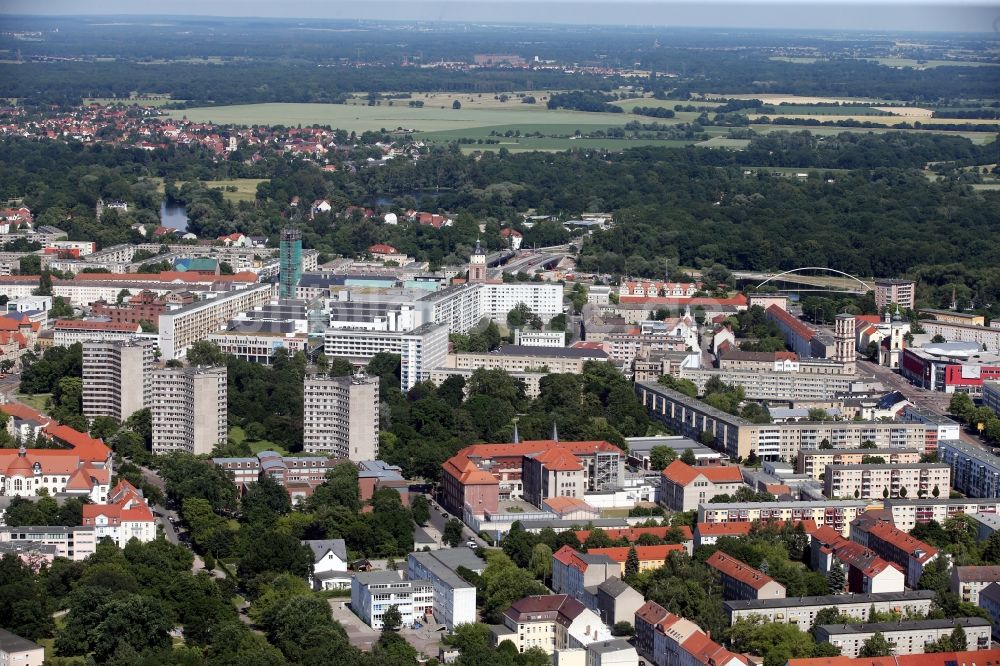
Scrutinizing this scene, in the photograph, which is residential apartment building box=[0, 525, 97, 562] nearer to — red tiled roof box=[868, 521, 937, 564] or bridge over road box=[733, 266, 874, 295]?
red tiled roof box=[868, 521, 937, 564]

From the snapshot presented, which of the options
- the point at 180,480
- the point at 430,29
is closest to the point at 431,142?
the point at 180,480

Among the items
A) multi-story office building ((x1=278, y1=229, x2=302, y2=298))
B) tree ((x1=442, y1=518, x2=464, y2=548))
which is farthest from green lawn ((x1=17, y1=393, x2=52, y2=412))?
→ tree ((x1=442, y1=518, x2=464, y2=548))

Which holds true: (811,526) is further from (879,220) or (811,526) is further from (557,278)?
(879,220)

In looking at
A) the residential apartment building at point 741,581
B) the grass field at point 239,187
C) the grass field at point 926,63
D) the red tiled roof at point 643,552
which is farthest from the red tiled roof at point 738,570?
the grass field at point 926,63

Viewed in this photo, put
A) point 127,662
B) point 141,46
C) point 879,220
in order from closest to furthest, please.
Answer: point 127,662 → point 879,220 → point 141,46

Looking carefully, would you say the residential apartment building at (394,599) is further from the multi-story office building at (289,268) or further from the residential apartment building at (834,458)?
the multi-story office building at (289,268)
